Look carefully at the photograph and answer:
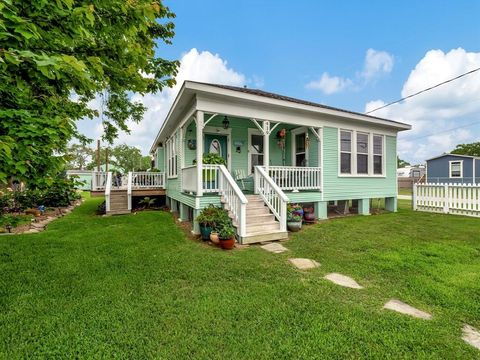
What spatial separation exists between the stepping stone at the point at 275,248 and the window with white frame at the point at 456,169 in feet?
86.3

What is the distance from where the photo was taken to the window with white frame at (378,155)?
9.91 m

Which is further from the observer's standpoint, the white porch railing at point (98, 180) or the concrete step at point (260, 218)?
the white porch railing at point (98, 180)

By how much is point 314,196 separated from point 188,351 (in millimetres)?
7043

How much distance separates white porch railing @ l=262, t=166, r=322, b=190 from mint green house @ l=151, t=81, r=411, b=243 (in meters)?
0.03

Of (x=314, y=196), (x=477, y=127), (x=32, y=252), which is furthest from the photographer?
(x=477, y=127)

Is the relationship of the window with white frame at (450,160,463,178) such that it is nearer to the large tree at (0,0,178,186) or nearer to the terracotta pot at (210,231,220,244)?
the terracotta pot at (210,231,220,244)

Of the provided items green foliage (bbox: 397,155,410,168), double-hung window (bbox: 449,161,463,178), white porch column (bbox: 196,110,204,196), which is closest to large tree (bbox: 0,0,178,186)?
white porch column (bbox: 196,110,204,196)

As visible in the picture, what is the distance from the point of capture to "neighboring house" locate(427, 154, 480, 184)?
70.1ft

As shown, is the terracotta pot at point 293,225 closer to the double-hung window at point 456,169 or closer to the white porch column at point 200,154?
the white porch column at point 200,154

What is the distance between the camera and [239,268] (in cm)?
400

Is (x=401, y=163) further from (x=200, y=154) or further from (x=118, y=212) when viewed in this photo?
(x=200, y=154)

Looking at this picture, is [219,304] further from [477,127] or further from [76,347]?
[477,127]

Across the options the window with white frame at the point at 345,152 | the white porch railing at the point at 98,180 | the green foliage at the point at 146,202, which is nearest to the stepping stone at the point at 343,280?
the window with white frame at the point at 345,152

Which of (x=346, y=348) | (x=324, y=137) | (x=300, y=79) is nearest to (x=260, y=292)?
(x=346, y=348)
